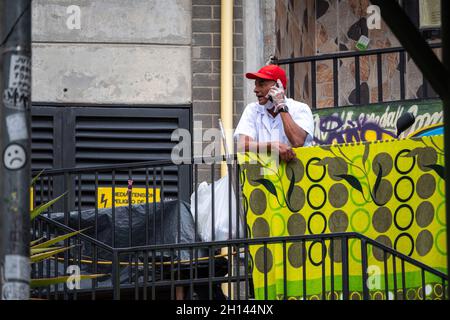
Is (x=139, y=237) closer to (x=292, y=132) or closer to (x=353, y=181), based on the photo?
(x=292, y=132)

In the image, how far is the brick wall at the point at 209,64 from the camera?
48.3ft

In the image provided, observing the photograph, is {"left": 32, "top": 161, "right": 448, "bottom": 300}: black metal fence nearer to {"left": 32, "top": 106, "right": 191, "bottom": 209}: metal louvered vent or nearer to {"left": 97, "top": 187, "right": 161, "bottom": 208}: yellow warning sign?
{"left": 97, "top": 187, "right": 161, "bottom": 208}: yellow warning sign

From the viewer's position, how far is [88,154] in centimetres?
1469

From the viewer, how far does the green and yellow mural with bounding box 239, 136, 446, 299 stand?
11.5 meters

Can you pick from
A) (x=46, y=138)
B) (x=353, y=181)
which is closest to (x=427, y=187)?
(x=353, y=181)

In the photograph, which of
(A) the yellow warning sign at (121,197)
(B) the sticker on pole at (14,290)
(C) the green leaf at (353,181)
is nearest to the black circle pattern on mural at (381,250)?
(C) the green leaf at (353,181)

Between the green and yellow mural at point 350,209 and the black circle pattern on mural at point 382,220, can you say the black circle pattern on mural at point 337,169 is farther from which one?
the black circle pattern on mural at point 382,220

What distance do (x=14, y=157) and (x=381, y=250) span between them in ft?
17.9

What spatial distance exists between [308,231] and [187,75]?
359cm

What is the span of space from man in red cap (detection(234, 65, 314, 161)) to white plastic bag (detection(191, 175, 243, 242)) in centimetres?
41

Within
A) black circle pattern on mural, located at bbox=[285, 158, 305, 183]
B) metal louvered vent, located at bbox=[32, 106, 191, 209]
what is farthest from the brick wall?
black circle pattern on mural, located at bbox=[285, 158, 305, 183]

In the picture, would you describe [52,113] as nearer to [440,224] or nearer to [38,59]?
[38,59]

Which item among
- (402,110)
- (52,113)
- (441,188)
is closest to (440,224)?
(441,188)

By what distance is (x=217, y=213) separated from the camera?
1217cm
